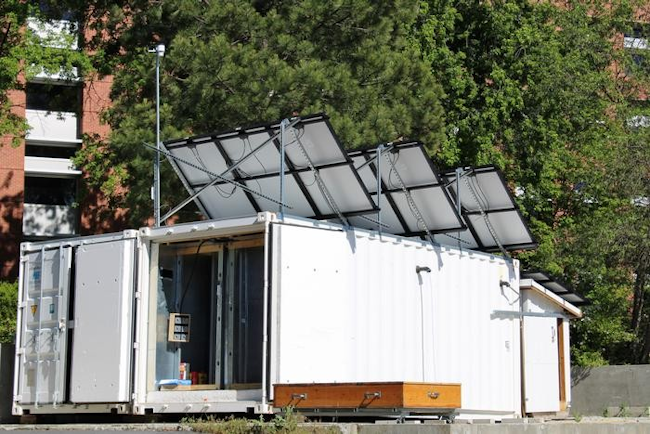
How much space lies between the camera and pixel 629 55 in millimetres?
38562

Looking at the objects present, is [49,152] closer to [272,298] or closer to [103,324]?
[103,324]

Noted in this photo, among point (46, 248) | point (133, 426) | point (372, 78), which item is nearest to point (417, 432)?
point (133, 426)

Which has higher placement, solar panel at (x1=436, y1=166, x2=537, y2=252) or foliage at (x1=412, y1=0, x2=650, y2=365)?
foliage at (x1=412, y1=0, x2=650, y2=365)

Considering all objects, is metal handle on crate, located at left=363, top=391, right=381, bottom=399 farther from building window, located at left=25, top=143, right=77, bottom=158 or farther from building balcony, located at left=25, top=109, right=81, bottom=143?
building window, located at left=25, top=143, right=77, bottom=158

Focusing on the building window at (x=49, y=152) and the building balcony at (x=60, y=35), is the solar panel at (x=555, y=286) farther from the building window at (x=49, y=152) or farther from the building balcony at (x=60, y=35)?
the building window at (x=49, y=152)

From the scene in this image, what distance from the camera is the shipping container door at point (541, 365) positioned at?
21.3 metres

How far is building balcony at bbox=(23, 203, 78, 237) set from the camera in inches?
1852

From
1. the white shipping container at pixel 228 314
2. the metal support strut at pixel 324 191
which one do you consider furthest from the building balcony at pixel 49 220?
the metal support strut at pixel 324 191

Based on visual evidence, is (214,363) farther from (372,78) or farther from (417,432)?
(372,78)

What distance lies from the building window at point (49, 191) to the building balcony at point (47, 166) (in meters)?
0.66

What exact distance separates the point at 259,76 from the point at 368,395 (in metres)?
14.2

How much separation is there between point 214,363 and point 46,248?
3337 millimetres

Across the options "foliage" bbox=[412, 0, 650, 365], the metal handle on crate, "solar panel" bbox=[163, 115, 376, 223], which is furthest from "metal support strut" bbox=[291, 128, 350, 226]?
"foliage" bbox=[412, 0, 650, 365]

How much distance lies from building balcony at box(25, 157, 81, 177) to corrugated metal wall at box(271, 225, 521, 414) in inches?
1274
